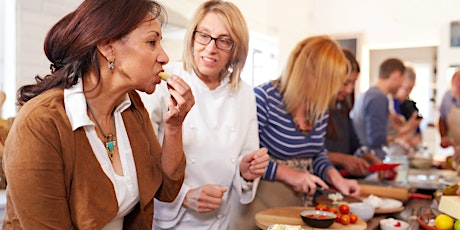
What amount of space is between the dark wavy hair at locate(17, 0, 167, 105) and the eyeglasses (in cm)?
44

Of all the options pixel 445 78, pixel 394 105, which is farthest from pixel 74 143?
pixel 445 78

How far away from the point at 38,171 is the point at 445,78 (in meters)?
4.45

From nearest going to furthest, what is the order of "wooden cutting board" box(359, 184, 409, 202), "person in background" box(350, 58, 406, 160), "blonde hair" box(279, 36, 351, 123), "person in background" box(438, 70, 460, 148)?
"blonde hair" box(279, 36, 351, 123)
"wooden cutting board" box(359, 184, 409, 202)
"person in background" box(350, 58, 406, 160)
"person in background" box(438, 70, 460, 148)

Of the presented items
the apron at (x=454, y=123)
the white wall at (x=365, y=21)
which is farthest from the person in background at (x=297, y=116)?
the white wall at (x=365, y=21)

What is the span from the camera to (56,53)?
3.08 ft

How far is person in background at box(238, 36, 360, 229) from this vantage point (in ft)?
5.73

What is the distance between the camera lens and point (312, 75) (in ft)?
6.06

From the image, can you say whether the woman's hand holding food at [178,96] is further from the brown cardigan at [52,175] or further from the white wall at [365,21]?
the white wall at [365,21]

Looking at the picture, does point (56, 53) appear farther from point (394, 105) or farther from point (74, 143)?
point (394, 105)

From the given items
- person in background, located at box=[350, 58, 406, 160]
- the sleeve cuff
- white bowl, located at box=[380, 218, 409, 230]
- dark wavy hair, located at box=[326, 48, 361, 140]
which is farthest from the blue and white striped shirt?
person in background, located at box=[350, 58, 406, 160]

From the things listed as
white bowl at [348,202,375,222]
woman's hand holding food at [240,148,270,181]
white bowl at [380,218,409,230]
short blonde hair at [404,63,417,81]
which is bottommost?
white bowl at [380,218,409,230]

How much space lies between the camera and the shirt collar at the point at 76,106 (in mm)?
906

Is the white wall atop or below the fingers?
atop

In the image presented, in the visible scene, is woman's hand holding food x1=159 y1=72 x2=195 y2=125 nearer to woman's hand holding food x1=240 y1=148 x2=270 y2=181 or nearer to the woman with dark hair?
the woman with dark hair
